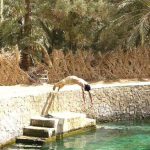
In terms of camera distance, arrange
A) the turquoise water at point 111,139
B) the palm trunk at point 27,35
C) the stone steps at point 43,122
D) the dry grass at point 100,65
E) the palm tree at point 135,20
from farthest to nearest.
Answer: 1. the palm trunk at point 27,35
2. the palm tree at point 135,20
3. the dry grass at point 100,65
4. the stone steps at point 43,122
5. the turquoise water at point 111,139

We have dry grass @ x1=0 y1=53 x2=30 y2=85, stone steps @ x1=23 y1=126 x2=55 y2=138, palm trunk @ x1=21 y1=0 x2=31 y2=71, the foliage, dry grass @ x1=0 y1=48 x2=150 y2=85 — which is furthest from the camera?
palm trunk @ x1=21 y1=0 x2=31 y2=71

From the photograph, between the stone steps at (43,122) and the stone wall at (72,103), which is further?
the stone steps at (43,122)

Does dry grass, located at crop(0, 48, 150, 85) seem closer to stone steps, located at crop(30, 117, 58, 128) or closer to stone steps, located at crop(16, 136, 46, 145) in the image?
stone steps, located at crop(30, 117, 58, 128)

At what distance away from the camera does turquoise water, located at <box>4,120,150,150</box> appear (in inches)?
484

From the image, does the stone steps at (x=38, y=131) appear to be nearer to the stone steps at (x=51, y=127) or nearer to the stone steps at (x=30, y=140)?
the stone steps at (x=51, y=127)

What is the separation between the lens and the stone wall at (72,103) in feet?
40.5

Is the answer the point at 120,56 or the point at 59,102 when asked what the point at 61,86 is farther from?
the point at 120,56

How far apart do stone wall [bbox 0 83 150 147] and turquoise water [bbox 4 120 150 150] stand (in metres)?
0.62

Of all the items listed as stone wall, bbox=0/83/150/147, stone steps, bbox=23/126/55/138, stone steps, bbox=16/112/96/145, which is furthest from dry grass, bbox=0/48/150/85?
stone steps, bbox=23/126/55/138

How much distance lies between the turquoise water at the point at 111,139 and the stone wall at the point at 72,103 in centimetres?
62

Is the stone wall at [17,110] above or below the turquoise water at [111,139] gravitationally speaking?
above

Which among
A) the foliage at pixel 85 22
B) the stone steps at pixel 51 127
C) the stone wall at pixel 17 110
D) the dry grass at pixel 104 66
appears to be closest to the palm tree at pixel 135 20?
the foliage at pixel 85 22

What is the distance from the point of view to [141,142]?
42.1 ft

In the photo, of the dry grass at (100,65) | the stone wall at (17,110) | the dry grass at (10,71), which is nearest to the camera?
the stone wall at (17,110)
